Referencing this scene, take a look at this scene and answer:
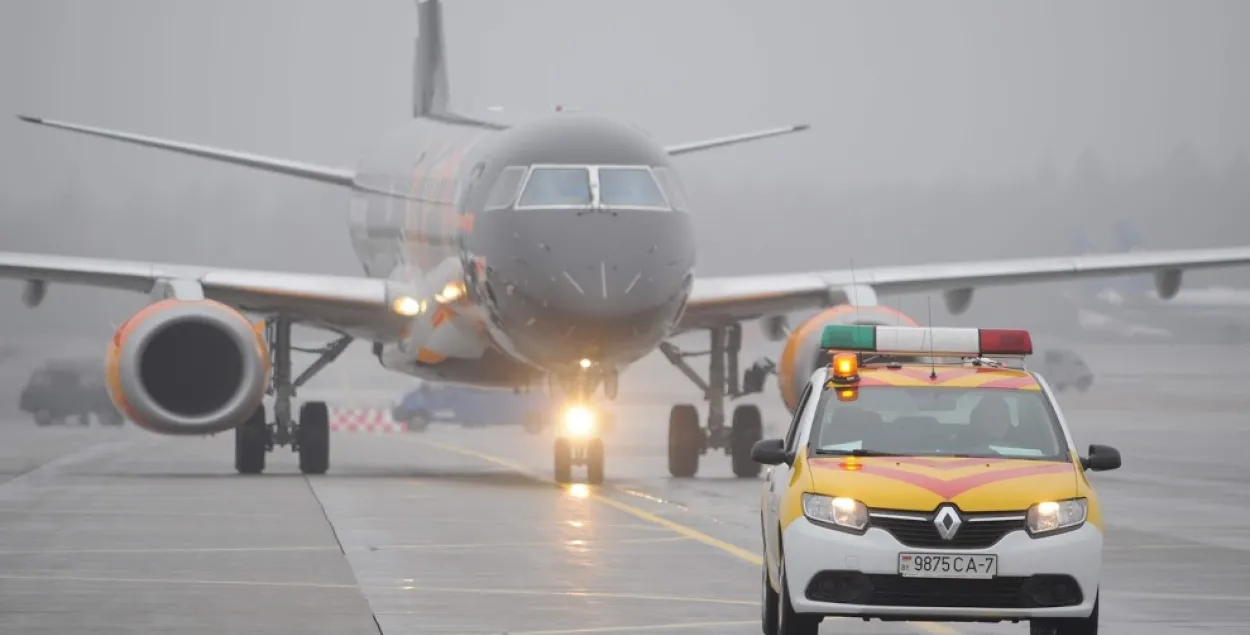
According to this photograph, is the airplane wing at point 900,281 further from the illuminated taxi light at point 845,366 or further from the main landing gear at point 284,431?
the illuminated taxi light at point 845,366

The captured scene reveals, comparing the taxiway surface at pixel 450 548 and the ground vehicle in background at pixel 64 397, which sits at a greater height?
the ground vehicle in background at pixel 64 397

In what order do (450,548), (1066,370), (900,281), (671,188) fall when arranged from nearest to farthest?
1. (450,548)
2. (671,188)
3. (900,281)
4. (1066,370)

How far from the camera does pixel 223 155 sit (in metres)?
31.2

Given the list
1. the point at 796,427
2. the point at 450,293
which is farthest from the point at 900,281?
the point at 796,427

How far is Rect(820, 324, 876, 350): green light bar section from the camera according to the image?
12.9m

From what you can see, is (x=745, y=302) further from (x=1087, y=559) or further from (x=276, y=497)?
(x=1087, y=559)

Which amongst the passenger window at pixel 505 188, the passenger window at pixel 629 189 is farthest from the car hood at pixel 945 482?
the passenger window at pixel 505 188

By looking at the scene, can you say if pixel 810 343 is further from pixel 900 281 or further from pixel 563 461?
pixel 563 461

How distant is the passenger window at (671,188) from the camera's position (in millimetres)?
24953

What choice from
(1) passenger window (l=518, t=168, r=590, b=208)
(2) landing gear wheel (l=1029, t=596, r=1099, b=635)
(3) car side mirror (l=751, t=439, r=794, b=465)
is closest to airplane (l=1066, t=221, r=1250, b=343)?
(1) passenger window (l=518, t=168, r=590, b=208)

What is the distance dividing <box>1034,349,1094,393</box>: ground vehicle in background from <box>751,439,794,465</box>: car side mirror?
51.0m

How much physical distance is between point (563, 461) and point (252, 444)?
435cm

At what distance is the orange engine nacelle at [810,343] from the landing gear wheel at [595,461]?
2.21 metres

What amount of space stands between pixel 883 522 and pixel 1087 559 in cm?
95
